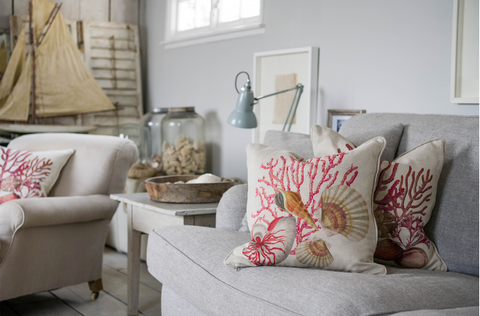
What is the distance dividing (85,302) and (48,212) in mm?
553

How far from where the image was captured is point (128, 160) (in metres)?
2.38

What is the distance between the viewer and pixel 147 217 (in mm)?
2012

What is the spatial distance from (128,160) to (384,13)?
140 centimetres

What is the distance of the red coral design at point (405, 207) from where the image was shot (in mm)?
1375

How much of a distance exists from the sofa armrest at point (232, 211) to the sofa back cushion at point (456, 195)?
63 centimetres

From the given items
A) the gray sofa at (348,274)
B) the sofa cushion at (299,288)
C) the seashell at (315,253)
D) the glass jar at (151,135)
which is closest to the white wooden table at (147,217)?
the gray sofa at (348,274)

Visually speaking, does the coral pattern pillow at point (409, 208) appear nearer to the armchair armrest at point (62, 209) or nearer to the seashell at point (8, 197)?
the armchair armrest at point (62, 209)

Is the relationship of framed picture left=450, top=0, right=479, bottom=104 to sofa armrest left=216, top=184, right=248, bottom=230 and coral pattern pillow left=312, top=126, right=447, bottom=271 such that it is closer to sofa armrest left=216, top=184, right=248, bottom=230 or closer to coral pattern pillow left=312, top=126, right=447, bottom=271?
coral pattern pillow left=312, top=126, right=447, bottom=271

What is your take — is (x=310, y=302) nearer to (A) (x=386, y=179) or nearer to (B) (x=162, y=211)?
(A) (x=386, y=179)

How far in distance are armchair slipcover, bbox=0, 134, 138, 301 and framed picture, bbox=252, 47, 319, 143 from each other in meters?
0.80

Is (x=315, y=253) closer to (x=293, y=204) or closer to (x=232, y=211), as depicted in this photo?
(x=293, y=204)

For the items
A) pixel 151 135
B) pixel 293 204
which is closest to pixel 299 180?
pixel 293 204

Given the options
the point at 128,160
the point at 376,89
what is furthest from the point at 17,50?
the point at 376,89

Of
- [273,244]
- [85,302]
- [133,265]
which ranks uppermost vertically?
[273,244]
